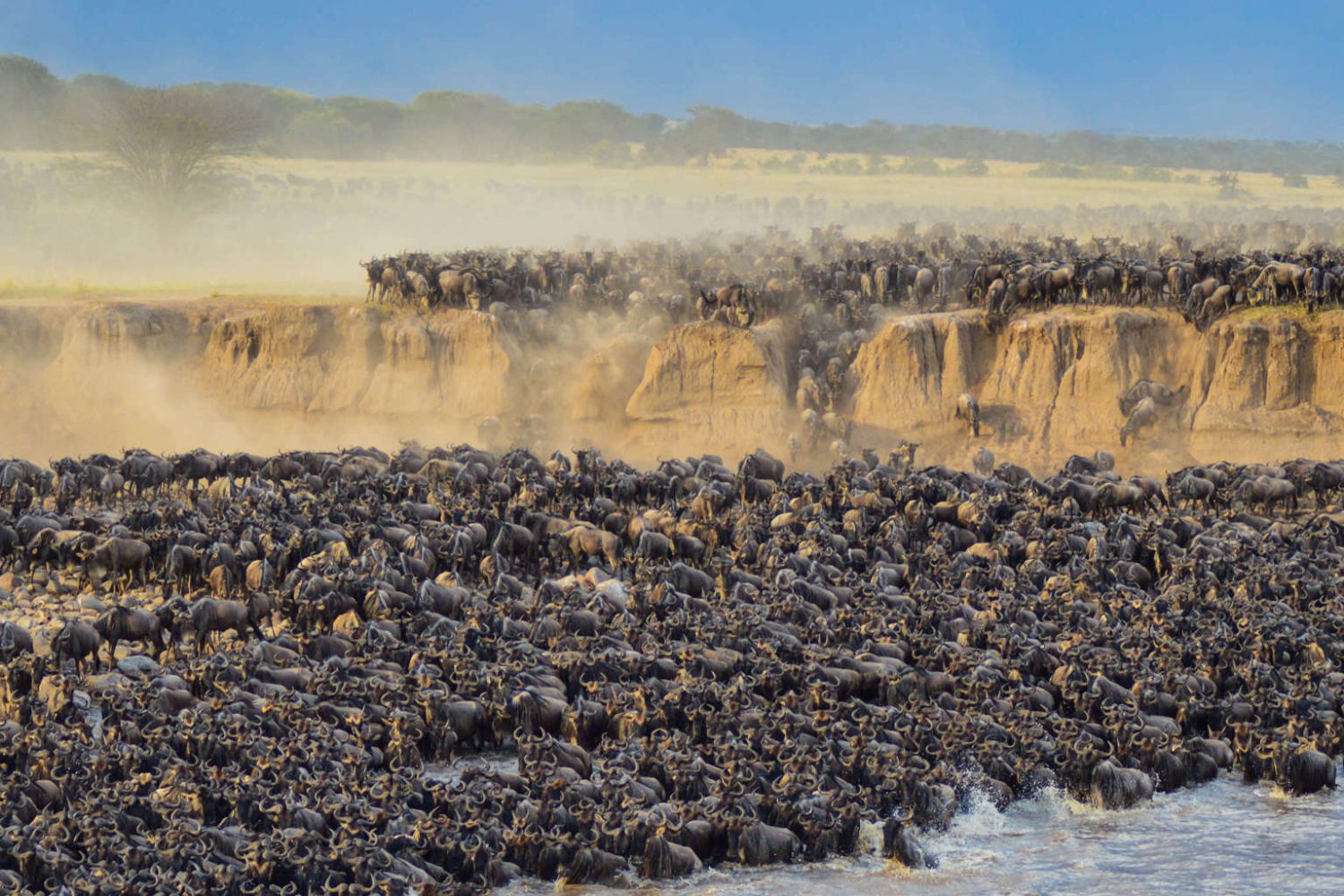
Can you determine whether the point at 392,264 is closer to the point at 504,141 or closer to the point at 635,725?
the point at 635,725

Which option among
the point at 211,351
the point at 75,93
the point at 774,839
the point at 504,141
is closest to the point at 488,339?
the point at 211,351

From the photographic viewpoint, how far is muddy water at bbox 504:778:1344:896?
583 inches

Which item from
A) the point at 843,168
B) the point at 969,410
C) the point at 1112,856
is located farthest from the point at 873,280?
the point at 843,168

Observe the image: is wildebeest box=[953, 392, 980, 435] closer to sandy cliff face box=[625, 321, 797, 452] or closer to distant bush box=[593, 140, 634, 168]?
sandy cliff face box=[625, 321, 797, 452]

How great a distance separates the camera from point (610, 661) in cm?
1855

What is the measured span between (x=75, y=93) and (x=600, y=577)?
8502 cm

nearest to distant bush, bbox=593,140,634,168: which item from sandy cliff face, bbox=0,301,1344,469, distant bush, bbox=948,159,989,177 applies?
distant bush, bbox=948,159,989,177

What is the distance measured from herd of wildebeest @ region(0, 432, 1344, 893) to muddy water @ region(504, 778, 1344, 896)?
0.72ft

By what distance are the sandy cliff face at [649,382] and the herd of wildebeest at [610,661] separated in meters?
4.72

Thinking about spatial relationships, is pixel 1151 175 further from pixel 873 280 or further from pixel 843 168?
pixel 873 280

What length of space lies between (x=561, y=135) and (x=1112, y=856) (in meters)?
114

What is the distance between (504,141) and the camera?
121500mm

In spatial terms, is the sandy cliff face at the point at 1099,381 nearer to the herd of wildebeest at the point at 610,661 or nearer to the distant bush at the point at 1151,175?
the herd of wildebeest at the point at 610,661

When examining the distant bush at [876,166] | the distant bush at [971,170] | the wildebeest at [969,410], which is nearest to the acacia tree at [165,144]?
the wildebeest at [969,410]
